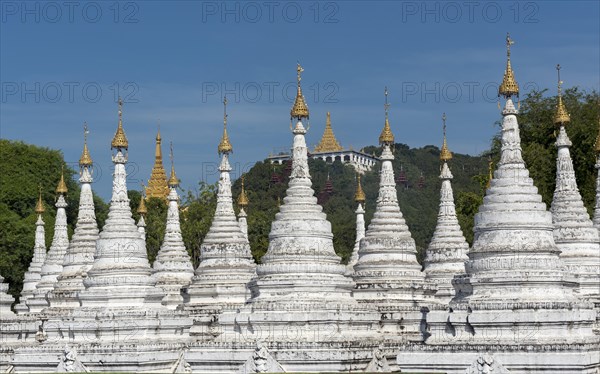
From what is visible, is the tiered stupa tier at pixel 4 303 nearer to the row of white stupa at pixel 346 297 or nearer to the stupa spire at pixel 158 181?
the row of white stupa at pixel 346 297

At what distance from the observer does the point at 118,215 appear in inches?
1718

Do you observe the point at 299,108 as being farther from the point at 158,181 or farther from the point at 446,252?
the point at 158,181

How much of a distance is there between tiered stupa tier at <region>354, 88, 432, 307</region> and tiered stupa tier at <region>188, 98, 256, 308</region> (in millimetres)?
4370

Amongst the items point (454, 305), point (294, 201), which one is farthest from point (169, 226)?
point (454, 305)

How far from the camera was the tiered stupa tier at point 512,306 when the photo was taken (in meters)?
34.8

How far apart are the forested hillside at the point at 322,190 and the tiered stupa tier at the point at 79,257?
24643mm

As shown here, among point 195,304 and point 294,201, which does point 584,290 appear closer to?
point 294,201

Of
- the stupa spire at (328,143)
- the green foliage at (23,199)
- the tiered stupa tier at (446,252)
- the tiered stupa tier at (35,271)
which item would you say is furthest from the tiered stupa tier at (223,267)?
the stupa spire at (328,143)

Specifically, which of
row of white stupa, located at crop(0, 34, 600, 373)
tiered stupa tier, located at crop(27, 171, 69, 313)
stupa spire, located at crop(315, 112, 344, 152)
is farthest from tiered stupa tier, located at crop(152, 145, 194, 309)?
stupa spire, located at crop(315, 112, 344, 152)

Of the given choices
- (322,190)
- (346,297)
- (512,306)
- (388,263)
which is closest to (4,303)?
(388,263)

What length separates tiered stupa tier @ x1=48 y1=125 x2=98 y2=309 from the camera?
52.8 meters

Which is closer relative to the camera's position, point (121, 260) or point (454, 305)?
point (454, 305)

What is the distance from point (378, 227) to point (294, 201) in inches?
331

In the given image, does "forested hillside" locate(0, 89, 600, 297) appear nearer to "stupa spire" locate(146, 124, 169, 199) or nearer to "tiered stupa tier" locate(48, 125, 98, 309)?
"stupa spire" locate(146, 124, 169, 199)
